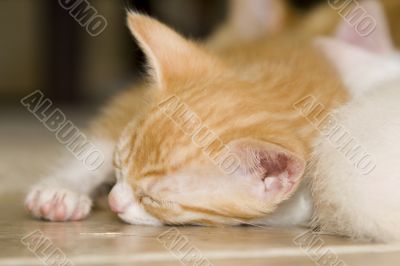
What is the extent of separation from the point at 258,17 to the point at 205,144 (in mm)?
1492

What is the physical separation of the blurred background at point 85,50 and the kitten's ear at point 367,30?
8.48ft

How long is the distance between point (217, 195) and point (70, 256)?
1.01 ft

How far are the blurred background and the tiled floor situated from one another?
3142 millimetres

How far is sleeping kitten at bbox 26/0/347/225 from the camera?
1.20 m

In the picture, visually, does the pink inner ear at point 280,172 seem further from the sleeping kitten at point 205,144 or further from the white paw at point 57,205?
the white paw at point 57,205

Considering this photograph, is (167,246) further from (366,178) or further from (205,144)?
(366,178)

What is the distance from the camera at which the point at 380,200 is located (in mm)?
1072

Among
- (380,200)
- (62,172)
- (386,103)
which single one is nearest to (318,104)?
(386,103)

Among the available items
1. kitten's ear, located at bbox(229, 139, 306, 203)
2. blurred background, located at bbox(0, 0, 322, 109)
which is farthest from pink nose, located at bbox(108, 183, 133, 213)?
blurred background, located at bbox(0, 0, 322, 109)

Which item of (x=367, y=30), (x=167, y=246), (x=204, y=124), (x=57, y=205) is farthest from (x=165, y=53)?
(x=367, y=30)

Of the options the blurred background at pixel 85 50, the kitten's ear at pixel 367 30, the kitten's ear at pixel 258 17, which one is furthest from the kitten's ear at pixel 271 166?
the blurred background at pixel 85 50

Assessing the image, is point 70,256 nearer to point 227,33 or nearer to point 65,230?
point 65,230

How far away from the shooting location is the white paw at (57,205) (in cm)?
Result: 139

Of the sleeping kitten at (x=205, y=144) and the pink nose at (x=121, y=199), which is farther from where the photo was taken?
the pink nose at (x=121, y=199)
